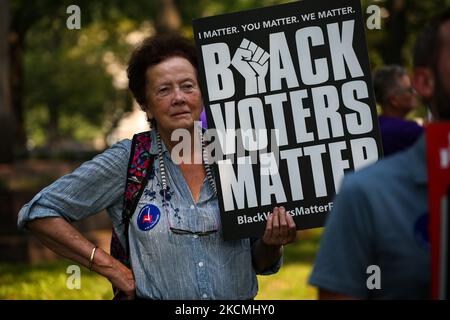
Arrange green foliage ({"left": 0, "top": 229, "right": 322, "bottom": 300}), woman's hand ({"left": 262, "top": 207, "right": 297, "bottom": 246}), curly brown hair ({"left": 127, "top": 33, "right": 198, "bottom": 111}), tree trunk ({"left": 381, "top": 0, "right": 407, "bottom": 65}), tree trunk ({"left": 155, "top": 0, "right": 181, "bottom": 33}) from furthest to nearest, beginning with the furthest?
tree trunk ({"left": 155, "top": 0, "right": 181, "bottom": 33})
tree trunk ({"left": 381, "top": 0, "right": 407, "bottom": 65})
green foliage ({"left": 0, "top": 229, "right": 322, "bottom": 300})
curly brown hair ({"left": 127, "top": 33, "right": 198, "bottom": 111})
woman's hand ({"left": 262, "top": 207, "right": 297, "bottom": 246})

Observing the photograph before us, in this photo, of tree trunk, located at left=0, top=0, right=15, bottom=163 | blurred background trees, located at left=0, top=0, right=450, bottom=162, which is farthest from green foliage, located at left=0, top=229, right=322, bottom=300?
tree trunk, located at left=0, top=0, right=15, bottom=163

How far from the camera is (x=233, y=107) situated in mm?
4172

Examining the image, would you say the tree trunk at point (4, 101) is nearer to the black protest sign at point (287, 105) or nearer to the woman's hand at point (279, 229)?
the black protest sign at point (287, 105)

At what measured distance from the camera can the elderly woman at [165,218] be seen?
4.13 metres

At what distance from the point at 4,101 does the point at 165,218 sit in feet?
44.1

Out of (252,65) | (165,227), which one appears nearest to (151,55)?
(252,65)

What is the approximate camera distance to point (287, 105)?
13.8ft

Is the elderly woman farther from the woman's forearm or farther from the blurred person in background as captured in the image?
the blurred person in background

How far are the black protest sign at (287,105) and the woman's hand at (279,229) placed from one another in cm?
4

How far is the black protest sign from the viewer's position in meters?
4.16

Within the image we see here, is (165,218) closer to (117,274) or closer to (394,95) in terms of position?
(117,274)

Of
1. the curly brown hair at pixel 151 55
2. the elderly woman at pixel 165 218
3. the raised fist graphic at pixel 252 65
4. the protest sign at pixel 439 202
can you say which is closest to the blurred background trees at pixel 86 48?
the curly brown hair at pixel 151 55

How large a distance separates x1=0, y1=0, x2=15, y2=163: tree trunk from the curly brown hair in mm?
12128

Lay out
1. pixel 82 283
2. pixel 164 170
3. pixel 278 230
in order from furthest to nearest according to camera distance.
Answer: pixel 82 283, pixel 164 170, pixel 278 230
